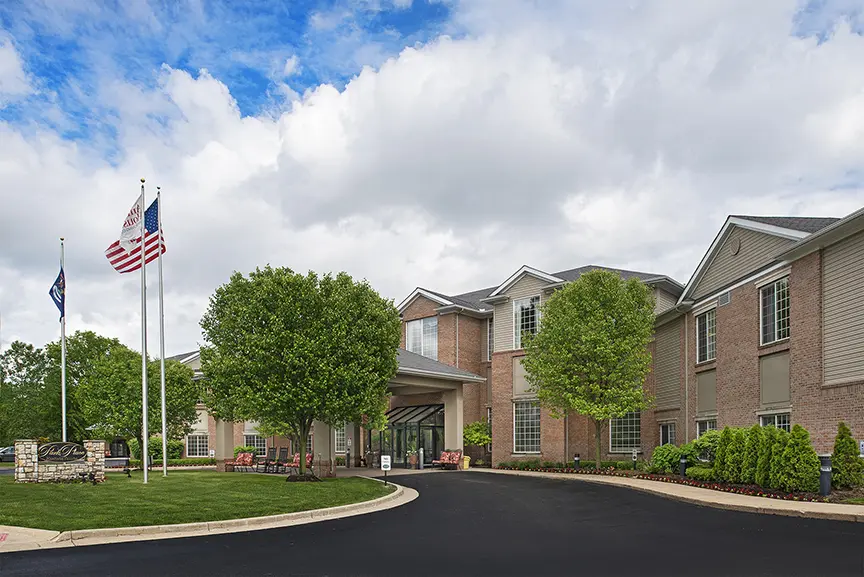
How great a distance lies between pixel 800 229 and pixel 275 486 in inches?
721

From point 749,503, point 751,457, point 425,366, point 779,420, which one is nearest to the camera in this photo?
point 749,503

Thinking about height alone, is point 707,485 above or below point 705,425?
below

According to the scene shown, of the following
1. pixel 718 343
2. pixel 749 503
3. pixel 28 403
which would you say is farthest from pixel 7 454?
pixel 749 503

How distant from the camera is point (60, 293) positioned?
32.7 metres

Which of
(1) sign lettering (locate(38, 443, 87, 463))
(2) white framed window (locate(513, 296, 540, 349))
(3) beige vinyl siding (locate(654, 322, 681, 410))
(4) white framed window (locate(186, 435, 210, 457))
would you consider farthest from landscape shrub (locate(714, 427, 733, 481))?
(4) white framed window (locate(186, 435, 210, 457))

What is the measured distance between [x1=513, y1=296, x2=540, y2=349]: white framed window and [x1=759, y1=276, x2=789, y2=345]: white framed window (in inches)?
567

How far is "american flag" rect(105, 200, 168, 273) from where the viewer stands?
25250mm

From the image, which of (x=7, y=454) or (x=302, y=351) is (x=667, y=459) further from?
(x=7, y=454)

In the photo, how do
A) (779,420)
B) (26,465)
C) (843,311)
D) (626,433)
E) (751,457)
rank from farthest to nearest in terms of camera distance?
(626,433) < (779,420) < (26,465) < (751,457) < (843,311)

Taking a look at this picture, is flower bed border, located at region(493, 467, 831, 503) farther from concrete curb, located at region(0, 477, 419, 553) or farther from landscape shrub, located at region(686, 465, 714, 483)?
concrete curb, located at region(0, 477, 419, 553)

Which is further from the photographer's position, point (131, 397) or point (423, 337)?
point (423, 337)

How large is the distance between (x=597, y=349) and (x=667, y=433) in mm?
6159

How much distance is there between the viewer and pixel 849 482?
65.1 ft

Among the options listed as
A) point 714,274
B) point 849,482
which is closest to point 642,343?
point 714,274
